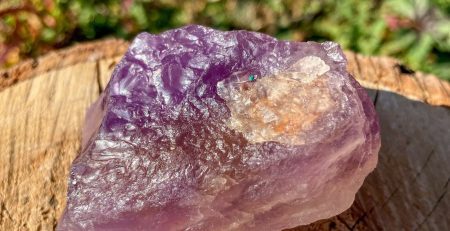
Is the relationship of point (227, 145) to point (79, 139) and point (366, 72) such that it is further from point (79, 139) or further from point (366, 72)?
point (366, 72)

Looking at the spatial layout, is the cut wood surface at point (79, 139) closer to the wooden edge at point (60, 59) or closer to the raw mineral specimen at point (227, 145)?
the wooden edge at point (60, 59)

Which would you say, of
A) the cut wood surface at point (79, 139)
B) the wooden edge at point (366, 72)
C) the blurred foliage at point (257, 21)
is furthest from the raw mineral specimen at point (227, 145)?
the blurred foliage at point (257, 21)

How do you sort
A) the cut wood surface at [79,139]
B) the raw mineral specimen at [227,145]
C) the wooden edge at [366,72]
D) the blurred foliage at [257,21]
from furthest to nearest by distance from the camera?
the blurred foliage at [257,21] → the wooden edge at [366,72] → the cut wood surface at [79,139] → the raw mineral specimen at [227,145]

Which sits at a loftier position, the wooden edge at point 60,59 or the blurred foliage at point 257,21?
the wooden edge at point 60,59

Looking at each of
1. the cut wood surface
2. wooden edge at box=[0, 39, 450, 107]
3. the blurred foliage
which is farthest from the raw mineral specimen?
the blurred foliage

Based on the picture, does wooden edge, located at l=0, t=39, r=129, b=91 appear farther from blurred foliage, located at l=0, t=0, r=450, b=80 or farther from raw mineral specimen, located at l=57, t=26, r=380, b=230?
blurred foliage, located at l=0, t=0, r=450, b=80

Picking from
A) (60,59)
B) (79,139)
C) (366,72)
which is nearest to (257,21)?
(366,72)

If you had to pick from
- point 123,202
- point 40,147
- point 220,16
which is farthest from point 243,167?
point 220,16

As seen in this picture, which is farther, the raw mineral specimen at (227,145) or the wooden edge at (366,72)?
the wooden edge at (366,72)
